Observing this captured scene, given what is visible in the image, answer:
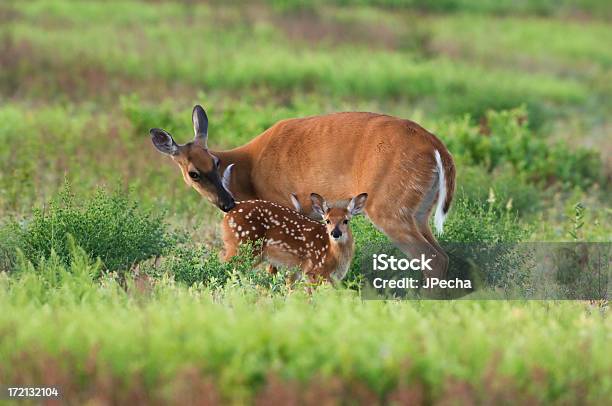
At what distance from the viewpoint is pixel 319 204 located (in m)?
8.55

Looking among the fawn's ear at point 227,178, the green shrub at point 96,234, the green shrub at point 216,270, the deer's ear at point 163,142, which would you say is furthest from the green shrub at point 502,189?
the green shrub at point 96,234

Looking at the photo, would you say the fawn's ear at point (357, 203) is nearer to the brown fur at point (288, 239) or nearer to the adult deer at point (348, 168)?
the adult deer at point (348, 168)

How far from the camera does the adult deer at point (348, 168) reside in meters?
8.41

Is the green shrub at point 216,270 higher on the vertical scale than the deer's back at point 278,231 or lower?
lower

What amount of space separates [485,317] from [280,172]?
3208mm

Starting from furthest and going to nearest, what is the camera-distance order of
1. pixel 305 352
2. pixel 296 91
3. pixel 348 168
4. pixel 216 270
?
pixel 296 91 → pixel 348 168 → pixel 216 270 → pixel 305 352

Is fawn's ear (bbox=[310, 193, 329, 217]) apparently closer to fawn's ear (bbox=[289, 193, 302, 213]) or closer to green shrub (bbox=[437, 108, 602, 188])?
fawn's ear (bbox=[289, 193, 302, 213])

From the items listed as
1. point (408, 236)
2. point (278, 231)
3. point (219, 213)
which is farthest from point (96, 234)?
point (219, 213)

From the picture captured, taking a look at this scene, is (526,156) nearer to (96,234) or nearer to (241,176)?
(241,176)

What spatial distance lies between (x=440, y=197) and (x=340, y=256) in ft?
2.71

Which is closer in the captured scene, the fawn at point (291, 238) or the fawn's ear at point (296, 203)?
the fawn at point (291, 238)

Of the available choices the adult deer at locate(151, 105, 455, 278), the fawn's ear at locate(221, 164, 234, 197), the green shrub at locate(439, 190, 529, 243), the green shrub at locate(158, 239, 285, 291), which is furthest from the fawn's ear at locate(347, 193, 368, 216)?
the fawn's ear at locate(221, 164, 234, 197)

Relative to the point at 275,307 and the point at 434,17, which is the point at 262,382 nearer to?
the point at 275,307

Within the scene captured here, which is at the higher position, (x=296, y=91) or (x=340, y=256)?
(x=296, y=91)
